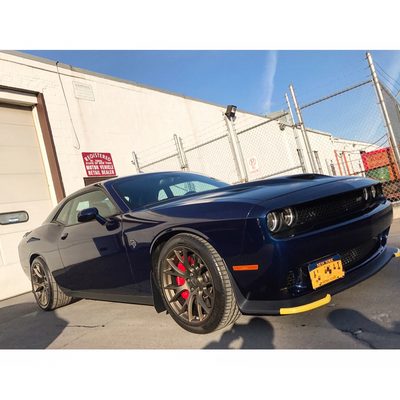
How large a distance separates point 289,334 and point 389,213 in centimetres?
132

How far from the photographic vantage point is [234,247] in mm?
2311

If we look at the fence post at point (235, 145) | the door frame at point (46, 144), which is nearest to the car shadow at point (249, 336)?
the fence post at point (235, 145)

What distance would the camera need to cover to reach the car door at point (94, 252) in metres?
3.12

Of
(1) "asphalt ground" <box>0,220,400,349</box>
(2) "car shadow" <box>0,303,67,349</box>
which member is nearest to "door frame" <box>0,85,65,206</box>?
(2) "car shadow" <box>0,303,67,349</box>

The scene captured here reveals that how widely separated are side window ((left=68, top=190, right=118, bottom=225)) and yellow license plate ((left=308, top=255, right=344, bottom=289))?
5.61 ft

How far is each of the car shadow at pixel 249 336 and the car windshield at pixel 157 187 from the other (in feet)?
4.23

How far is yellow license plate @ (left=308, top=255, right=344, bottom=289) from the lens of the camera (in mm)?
2281

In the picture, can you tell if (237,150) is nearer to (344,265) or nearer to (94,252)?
(94,252)

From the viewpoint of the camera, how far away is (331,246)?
2373mm

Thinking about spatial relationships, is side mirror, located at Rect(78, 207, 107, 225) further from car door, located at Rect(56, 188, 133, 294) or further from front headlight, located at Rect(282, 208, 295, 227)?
front headlight, located at Rect(282, 208, 295, 227)

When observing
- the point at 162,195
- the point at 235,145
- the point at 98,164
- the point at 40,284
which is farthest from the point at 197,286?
the point at 98,164
